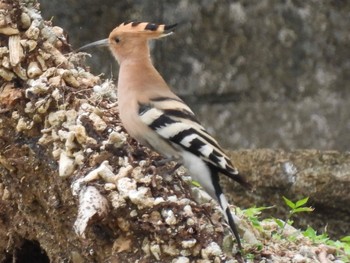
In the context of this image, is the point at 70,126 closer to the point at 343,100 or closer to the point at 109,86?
the point at 109,86

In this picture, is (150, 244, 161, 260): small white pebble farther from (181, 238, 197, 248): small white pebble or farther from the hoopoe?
the hoopoe

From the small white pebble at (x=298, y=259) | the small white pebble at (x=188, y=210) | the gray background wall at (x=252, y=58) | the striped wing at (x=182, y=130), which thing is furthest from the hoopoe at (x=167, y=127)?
the gray background wall at (x=252, y=58)

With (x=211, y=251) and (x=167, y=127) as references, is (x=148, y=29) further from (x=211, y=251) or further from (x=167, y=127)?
(x=211, y=251)

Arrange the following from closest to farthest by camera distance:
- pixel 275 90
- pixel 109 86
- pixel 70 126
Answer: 1. pixel 70 126
2. pixel 109 86
3. pixel 275 90

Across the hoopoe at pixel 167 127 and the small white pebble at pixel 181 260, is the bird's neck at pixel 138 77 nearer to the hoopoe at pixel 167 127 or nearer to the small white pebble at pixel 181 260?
the hoopoe at pixel 167 127

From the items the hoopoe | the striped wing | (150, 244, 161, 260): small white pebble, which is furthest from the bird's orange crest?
(150, 244, 161, 260): small white pebble

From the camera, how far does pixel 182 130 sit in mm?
4328

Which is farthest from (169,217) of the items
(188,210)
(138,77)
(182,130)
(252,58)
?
(252,58)

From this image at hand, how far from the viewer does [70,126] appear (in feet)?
14.2

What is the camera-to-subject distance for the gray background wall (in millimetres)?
6457

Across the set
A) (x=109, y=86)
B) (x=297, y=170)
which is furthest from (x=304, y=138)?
(x=109, y=86)

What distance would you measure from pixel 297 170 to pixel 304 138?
0.16 meters

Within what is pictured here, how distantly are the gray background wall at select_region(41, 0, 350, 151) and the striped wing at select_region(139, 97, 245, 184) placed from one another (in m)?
2.06

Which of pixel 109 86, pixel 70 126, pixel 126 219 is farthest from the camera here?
pixel 109 86
